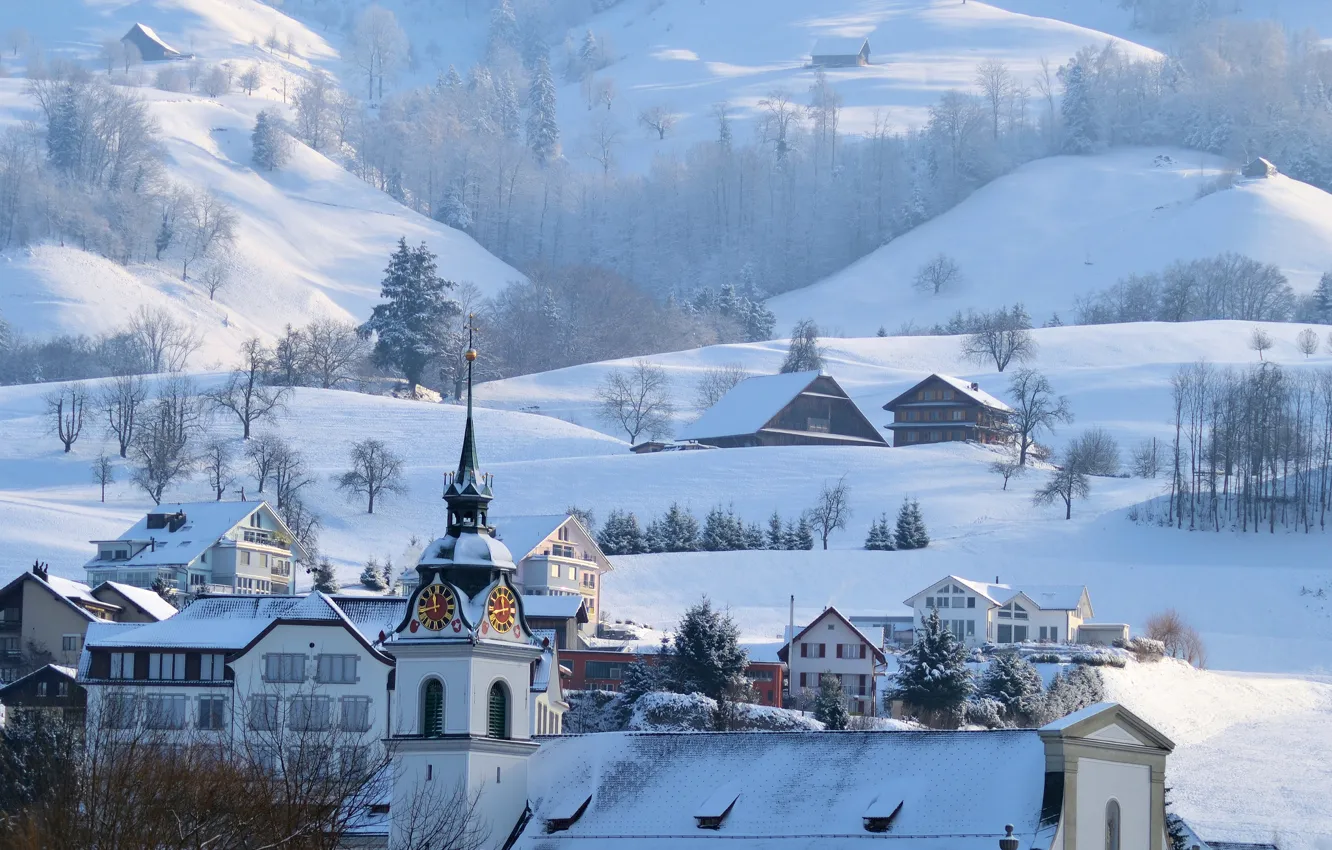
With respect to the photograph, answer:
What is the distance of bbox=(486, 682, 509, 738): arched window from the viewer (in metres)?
50.3

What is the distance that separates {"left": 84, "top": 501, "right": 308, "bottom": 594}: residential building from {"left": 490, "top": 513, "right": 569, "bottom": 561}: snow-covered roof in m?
9.39

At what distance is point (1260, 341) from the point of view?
180625 mm

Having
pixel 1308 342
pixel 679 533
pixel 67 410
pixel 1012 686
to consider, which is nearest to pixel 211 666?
pixel 1012 686

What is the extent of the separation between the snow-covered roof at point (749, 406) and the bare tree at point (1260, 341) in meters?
39.1

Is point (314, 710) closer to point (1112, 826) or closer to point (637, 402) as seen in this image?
point (1112, 826)

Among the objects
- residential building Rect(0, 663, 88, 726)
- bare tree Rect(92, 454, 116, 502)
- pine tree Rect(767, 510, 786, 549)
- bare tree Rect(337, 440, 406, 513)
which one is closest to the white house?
pine tree Rect(767, 510, 786, 549)

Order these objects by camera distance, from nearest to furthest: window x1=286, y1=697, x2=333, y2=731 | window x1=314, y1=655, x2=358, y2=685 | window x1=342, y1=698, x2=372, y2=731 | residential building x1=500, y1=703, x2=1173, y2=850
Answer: residential building x1=500, y1=703, x2=1173, y2=850 → window x1=286, y1=697, x2=333, y2=731 → window x1=342, y1=698, x2=372, y2=731 → window x1=314, y1=655, x2=358, y2=685

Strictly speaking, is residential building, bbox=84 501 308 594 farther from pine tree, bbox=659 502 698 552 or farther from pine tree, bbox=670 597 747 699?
pine tree, bbox=670 597 747 699

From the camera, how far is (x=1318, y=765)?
76375mm

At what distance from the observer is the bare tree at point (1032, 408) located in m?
142

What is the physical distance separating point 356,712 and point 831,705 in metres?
15.0

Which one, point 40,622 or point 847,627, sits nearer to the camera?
point 40,622

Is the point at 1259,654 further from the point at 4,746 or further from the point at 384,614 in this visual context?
the point at 4,746

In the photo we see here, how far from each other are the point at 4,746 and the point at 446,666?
14174 mm
